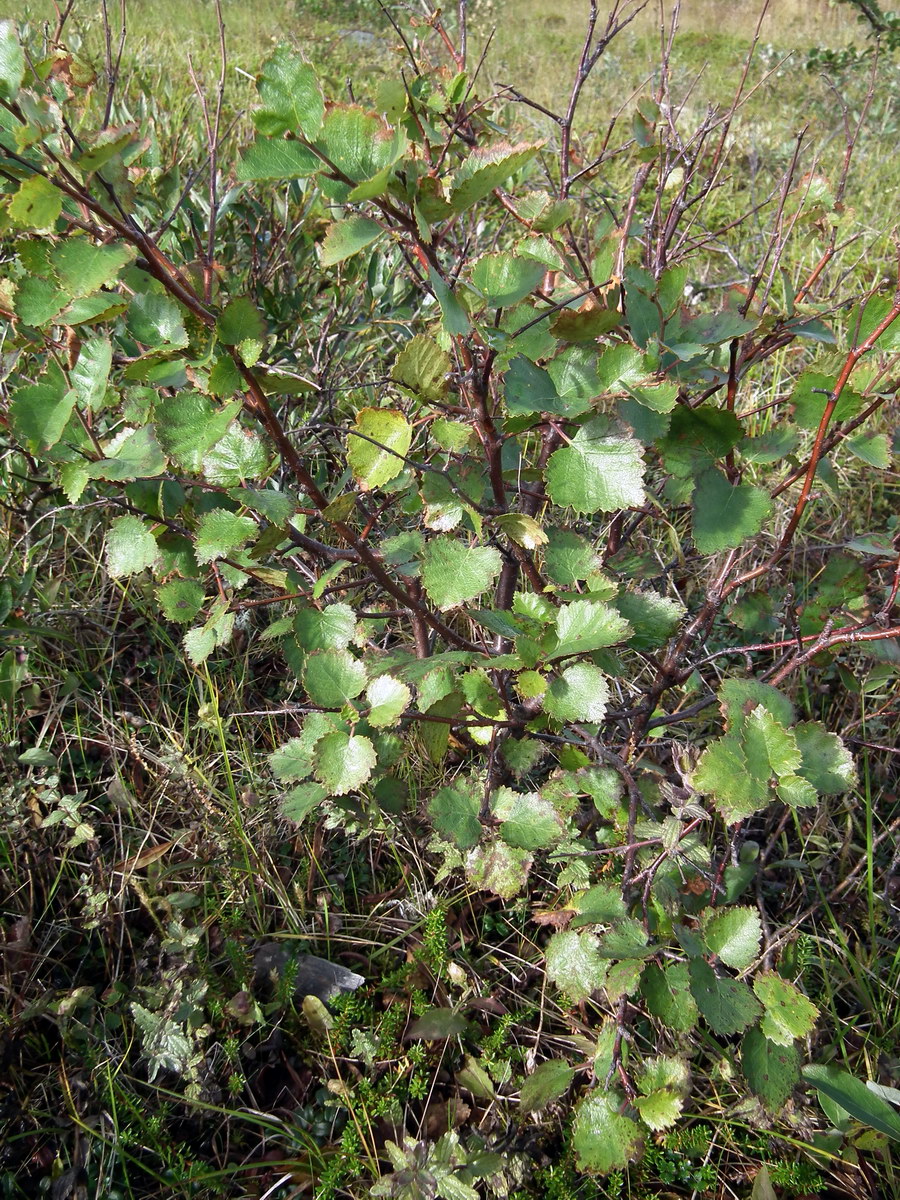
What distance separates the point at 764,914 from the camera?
4.95 ft

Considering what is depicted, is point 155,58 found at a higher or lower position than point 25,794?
higher

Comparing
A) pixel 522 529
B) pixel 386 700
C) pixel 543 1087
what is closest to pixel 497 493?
pixel 522 529

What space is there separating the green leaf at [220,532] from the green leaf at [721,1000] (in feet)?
2.56

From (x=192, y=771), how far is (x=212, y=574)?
0.59m

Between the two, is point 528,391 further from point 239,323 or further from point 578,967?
point 578,967

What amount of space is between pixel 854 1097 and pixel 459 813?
67 cm

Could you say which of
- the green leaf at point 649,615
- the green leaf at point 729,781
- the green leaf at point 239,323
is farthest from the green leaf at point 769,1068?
the green leaf at point 239,323

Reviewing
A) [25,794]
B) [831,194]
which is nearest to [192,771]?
[25,794]

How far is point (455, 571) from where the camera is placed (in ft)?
3.25

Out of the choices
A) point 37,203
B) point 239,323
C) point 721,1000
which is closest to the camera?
point 37,203

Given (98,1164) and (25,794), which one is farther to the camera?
(25,794)

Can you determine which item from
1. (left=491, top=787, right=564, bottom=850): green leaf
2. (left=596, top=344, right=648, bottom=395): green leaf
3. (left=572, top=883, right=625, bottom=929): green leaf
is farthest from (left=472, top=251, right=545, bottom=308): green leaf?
(left=572, top=883, right=625, bottom=929): green leaf

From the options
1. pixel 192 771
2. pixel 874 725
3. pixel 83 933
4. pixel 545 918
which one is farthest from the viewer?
pixel 874 725

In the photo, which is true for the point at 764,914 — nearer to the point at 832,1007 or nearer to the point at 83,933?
the point at 832,1007
